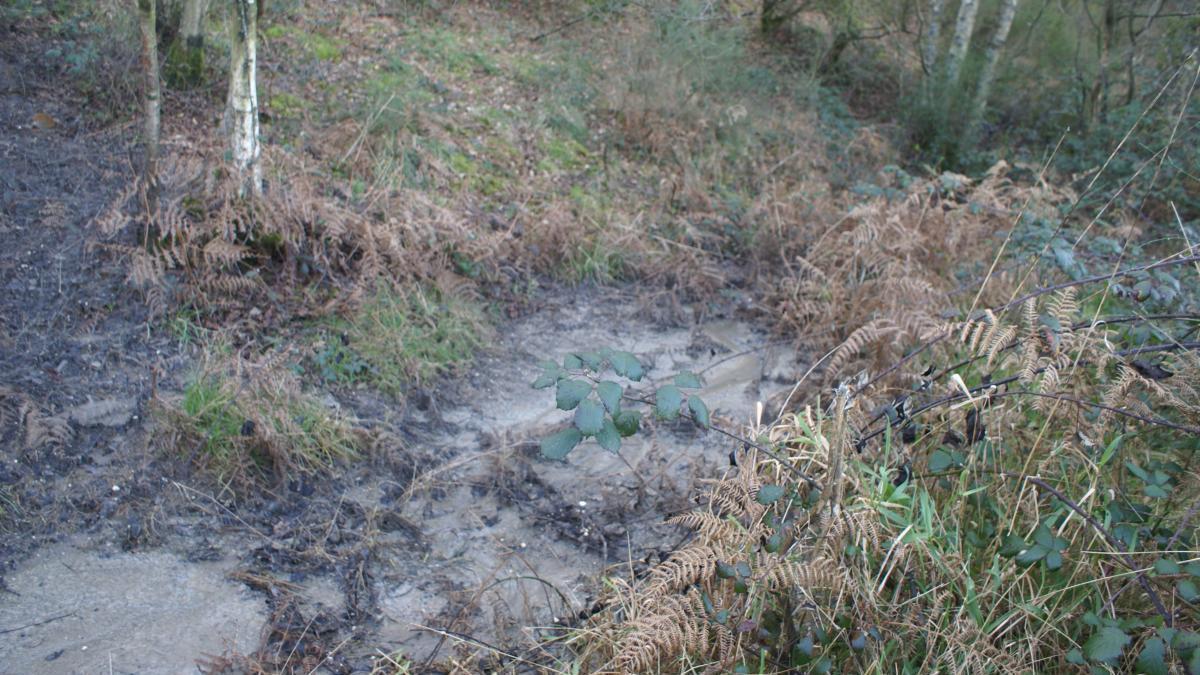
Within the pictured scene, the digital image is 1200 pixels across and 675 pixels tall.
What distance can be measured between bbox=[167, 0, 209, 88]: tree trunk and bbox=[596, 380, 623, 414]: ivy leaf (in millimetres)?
5689

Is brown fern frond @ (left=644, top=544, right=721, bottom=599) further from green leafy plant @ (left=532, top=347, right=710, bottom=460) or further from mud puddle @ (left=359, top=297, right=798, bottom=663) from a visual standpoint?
green leafy plant @ (left=532, top=347, right=710, bottom=460)

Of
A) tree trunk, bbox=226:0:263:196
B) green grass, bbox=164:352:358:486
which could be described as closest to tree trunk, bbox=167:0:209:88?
tree trunk, bbox=226:0:263:196

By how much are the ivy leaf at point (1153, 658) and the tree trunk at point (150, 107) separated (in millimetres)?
5246

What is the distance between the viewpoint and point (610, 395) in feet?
9.26

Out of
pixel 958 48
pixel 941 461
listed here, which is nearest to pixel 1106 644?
pixel 941 461

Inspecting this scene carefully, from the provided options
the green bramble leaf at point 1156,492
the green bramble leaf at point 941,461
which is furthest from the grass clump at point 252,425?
the green bramble leaf at point 1156,492

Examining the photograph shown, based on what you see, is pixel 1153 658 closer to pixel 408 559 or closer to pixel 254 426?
pixel 408 559

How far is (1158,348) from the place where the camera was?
342 cm

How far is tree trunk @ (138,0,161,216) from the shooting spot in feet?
17.1

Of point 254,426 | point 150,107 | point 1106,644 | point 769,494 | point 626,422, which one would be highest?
point 150,107

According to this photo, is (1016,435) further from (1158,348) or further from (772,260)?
(772,260)

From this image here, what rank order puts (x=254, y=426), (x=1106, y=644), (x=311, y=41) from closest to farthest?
(x=1106, y=644)
(x=254, y=426)
(x=311, y=41)

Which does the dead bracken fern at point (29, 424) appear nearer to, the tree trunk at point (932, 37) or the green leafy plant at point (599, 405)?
the green leafy plant at point (599, 405)

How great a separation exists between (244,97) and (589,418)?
409 cm
